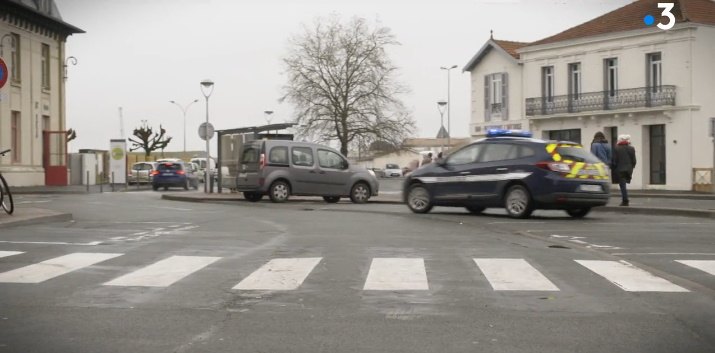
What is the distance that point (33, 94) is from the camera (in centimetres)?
4288

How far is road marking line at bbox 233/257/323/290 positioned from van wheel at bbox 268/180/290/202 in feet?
54.3

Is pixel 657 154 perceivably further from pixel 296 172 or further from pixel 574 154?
pixel 574 154

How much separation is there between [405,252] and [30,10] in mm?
34475

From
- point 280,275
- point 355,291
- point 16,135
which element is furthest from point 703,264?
point 16,135

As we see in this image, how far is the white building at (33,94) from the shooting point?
40.3 metres

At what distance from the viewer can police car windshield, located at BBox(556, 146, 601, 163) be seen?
18.2 m

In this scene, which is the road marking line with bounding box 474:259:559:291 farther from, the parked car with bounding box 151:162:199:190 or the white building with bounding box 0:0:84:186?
the parked car with bounding box 151:162:199:190

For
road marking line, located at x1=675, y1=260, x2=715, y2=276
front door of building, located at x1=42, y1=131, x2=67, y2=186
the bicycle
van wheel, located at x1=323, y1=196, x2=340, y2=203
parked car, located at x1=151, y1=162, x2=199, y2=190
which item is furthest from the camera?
parked car, located at x1=151, y1=162, x2=199, y2=190

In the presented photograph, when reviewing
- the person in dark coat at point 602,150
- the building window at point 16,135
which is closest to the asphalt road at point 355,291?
the person in dark coat at point 602,150

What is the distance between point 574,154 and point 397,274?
9998mm

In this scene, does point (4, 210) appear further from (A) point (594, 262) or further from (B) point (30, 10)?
(B) point (30, 10)

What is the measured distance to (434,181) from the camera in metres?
20.1

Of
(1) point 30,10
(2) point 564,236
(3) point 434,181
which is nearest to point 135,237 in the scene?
(2) point 564,236

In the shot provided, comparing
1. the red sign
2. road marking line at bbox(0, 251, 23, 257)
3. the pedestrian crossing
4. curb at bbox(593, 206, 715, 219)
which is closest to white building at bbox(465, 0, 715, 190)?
curb at bbox(593, 206, 715, 219)
